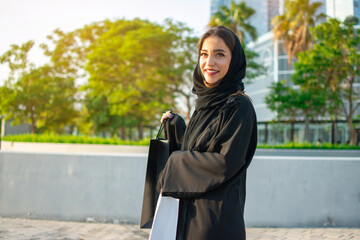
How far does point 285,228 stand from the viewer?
5215mm

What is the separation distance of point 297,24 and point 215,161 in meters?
25.0

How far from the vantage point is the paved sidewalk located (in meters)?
4.57

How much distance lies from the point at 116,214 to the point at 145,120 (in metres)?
23.9

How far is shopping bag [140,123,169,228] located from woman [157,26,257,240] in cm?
30

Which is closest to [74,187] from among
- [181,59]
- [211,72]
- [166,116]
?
[166,116]

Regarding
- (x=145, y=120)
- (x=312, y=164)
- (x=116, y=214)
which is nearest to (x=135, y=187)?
(x=116, y=214)

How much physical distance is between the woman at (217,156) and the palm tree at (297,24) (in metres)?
23.6

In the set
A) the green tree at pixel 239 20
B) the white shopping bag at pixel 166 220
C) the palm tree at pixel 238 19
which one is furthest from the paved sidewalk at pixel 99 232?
the palm tree at pixel 238 19

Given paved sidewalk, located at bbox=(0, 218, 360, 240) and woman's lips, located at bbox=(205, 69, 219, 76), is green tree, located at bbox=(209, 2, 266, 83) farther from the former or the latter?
woman's lips, located at bbox=(205, 69, 219, 76)

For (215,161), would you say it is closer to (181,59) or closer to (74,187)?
(74,187)

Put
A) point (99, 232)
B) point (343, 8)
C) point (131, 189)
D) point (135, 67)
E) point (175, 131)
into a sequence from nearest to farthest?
1. point (175, 131)
2. point (99, 232)
3. point (131, 189)
4. point (135, 67)
5. point (343, 8)

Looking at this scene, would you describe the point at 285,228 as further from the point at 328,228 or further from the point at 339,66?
the point at 339,66

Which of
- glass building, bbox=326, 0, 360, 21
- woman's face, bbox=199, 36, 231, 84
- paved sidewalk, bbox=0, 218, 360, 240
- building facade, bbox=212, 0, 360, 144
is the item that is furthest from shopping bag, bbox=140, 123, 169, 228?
glass building, bbox=326, 0, 360, 21

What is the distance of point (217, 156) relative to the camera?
1520 mm
